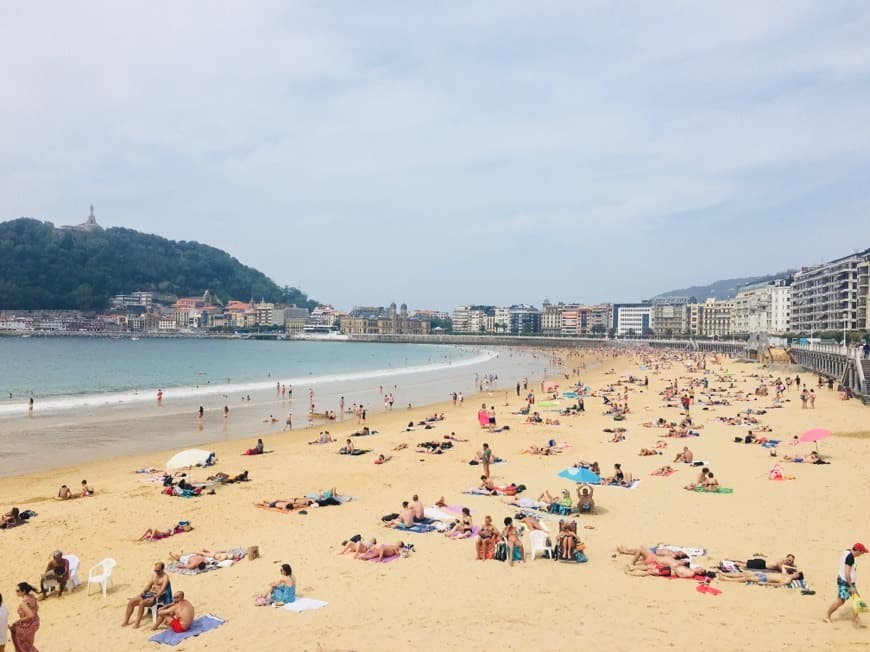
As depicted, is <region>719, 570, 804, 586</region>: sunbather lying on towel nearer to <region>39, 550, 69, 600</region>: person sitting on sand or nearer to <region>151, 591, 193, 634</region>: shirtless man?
<region>151, 591, 193, 634</region>: shirtless man

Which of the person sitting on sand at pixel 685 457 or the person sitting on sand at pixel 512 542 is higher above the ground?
the person sitting on sand at pixel 512 542

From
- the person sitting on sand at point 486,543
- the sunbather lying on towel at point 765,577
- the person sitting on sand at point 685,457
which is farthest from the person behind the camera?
the person sitting on sand at point 685,457

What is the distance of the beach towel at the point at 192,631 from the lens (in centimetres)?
683

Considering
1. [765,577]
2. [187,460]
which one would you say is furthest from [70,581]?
[765,577]

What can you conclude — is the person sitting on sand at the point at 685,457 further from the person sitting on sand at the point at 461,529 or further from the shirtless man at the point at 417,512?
the shirtless man at the point at 417,512

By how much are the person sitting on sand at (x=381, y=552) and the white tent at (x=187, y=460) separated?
8.10 metres

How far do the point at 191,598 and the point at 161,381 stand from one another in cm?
4280

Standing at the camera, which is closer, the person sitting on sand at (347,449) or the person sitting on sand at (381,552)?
the person sitting on sand at (381,552)

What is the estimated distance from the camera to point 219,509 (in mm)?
12352

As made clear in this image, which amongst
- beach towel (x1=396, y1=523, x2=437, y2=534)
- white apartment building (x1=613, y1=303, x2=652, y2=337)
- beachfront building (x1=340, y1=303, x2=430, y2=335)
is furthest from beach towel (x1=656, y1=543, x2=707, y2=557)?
beachfront building (x1=340, y1=303, x2=430, y2=335)

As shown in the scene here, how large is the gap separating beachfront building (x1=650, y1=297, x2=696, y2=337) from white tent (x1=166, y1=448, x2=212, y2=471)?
13726 centimetres

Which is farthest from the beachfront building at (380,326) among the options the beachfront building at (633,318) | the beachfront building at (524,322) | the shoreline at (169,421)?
the shoreline at (169,421)

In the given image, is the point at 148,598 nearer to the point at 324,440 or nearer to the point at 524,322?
the point at 324,440

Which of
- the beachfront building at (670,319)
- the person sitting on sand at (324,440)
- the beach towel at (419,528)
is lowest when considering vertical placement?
the person sitting on sand at (324,440)
